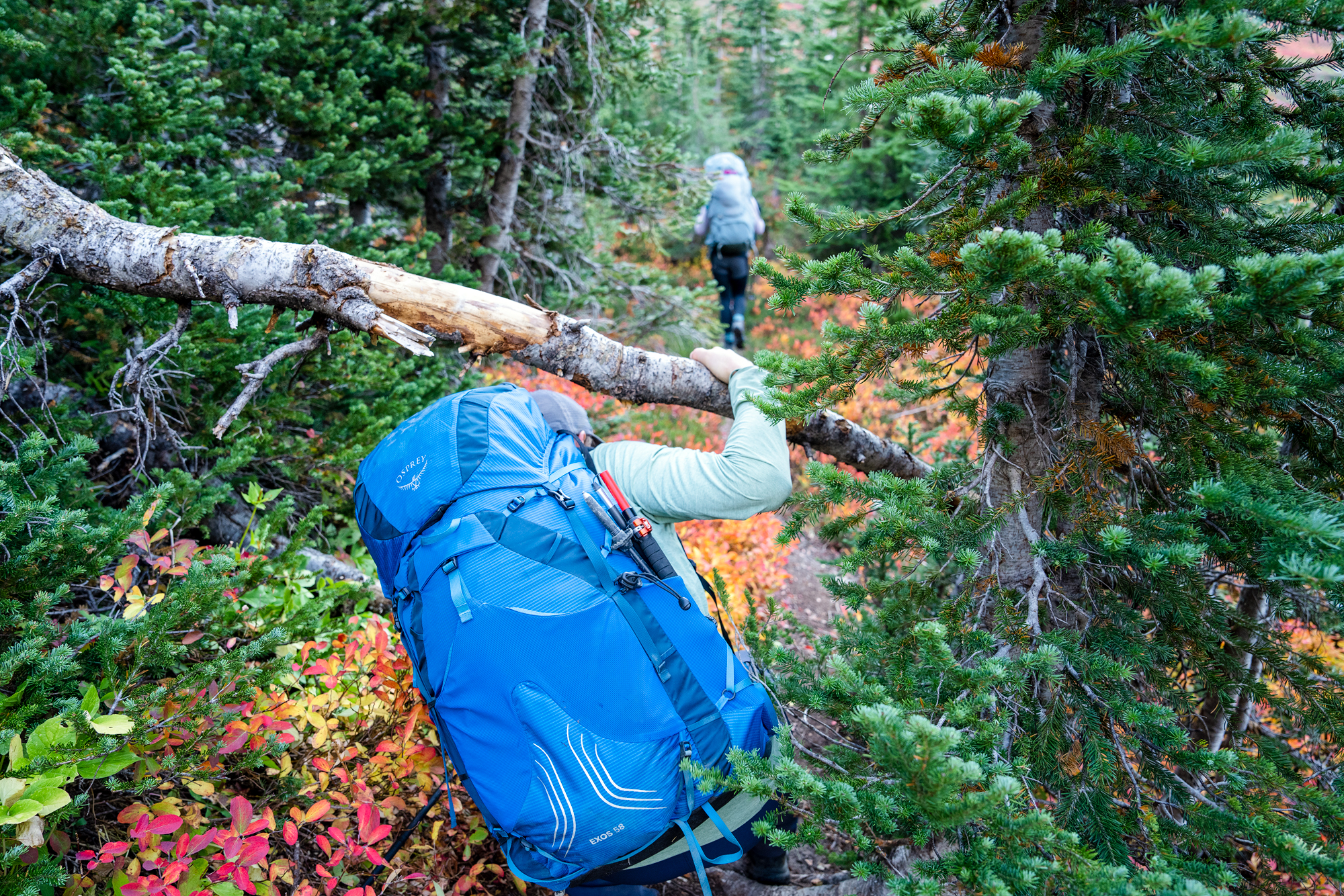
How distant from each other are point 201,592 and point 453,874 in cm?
163

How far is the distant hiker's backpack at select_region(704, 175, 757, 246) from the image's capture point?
8.90m

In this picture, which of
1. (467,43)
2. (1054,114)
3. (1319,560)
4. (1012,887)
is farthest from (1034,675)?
(467,43)

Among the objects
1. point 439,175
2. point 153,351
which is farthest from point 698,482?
point 439,175

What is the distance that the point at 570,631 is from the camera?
2205mm

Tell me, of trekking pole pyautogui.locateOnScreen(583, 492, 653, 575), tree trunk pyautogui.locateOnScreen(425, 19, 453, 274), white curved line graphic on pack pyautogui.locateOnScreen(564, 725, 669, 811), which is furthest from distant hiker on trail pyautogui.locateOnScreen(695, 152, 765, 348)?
white curved line graphic on pack pyautogui.locateOnScreen(564, 725, 669, 811)

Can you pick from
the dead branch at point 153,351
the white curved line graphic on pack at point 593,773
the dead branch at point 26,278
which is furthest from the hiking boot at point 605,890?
→ the dead branch at point 26,278

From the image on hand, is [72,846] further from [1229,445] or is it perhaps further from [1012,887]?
[1229,445]

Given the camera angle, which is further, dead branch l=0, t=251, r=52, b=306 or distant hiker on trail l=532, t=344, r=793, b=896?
dead branch l=0, t=251, r=52, b=306

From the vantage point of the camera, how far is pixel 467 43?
616 centimetres

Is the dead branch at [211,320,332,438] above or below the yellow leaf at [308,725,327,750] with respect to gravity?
above

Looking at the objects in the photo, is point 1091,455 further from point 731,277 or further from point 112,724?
point 731,277

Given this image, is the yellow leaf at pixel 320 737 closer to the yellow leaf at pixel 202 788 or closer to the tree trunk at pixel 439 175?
the yellow leaf at pixel 202 788

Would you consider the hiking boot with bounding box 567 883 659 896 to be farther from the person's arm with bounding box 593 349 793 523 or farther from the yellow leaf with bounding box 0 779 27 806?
the yellow leaf with bounding box 0 779 27 806

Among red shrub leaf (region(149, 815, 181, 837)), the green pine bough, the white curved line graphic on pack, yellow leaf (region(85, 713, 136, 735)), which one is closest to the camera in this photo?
the green pine bough
